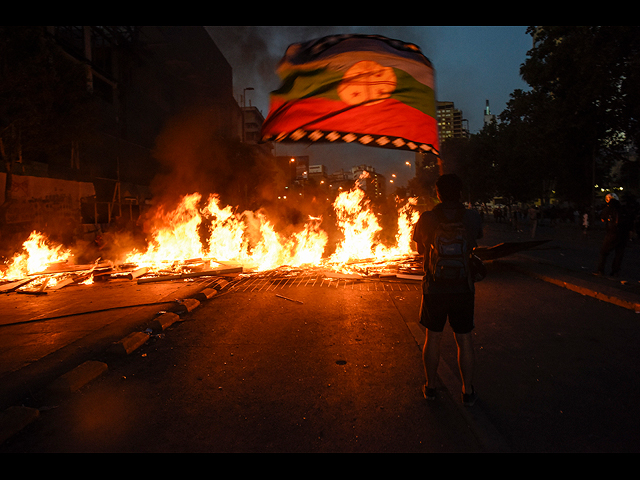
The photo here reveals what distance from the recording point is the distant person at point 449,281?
3104mm

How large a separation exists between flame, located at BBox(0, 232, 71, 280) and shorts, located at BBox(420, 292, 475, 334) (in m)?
11.2

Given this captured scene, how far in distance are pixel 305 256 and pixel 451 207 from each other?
10.4m

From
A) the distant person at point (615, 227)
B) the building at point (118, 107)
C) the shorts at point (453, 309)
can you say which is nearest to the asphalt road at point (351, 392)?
the shorts at point (453, 309)

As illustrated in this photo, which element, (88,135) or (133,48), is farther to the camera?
(133,48)

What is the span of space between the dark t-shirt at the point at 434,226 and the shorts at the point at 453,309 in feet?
0.17

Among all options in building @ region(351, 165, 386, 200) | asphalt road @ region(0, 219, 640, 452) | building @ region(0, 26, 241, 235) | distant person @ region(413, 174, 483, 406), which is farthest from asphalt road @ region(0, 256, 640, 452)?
building @ region(351, 165, 386, 200)

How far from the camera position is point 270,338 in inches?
197

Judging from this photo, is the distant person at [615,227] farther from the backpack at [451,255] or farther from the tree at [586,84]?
the tree at [586,84]

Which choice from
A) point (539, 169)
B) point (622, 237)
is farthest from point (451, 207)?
point (539, 169)

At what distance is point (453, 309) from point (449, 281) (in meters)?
0.25

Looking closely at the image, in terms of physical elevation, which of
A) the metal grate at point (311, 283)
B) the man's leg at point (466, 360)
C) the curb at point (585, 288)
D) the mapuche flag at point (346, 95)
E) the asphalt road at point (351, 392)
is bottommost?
the asphalt road at point (351, 392)

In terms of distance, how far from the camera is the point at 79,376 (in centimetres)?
369

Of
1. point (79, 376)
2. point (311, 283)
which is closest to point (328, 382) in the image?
point (79, 376)

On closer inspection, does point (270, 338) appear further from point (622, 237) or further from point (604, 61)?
point (604, 61)
